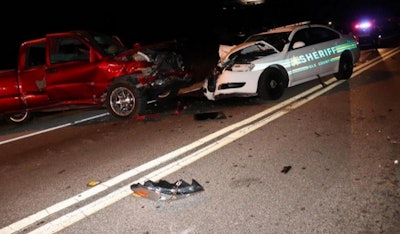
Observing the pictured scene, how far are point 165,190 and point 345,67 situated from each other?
6853 mm

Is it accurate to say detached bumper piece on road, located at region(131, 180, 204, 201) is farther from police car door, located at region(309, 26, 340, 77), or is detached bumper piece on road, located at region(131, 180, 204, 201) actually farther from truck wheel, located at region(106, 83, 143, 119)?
police car door, located at region(309, 26, 340, 77)

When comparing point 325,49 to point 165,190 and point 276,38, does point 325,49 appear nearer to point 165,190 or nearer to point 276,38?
point 276,38

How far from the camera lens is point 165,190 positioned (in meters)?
4.00

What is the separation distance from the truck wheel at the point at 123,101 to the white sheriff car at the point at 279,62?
161 centimetres

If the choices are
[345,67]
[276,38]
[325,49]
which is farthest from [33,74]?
[345,67]

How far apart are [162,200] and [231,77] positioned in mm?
4193

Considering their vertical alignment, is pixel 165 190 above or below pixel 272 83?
below

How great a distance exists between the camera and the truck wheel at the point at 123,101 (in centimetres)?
754

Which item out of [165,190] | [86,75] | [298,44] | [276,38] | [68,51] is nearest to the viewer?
[165,190]

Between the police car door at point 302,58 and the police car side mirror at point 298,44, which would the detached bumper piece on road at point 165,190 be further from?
the police car side mirror at point 298,44

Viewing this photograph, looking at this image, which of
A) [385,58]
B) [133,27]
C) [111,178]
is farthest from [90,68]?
[133,27]

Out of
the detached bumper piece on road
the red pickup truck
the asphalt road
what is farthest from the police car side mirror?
the detached bumper piece on road

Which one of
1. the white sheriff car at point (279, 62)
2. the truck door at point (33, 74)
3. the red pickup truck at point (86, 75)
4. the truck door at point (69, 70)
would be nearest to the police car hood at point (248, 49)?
the white sheriff car at point (279, 62)

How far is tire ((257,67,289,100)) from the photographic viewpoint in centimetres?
761
